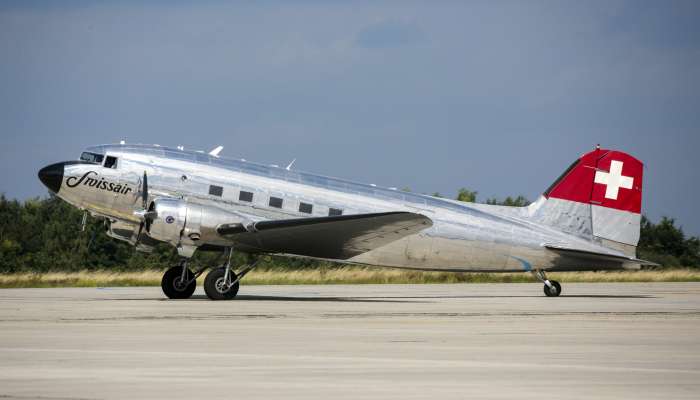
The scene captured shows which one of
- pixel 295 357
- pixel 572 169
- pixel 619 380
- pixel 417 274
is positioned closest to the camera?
pixel 619 380

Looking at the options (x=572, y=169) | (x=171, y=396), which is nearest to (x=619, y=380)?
(x=171, y=396)

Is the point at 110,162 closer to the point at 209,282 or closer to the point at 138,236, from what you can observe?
the point at 138,236

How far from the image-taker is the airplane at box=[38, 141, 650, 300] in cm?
2205

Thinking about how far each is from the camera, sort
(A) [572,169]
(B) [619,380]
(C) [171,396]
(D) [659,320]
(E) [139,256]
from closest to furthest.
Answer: (C) [171,396] < (B) [619,380] < (D) [659,320] < (A) [572,169] < (E) [139,256]

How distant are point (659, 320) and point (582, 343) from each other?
15.8 feet

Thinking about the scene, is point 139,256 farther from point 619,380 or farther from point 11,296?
point 619,380

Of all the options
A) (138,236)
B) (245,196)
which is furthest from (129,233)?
(245,196)

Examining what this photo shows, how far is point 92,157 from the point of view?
22.8 m

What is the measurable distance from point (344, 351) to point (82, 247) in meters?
41.3

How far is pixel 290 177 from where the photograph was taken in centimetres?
2383

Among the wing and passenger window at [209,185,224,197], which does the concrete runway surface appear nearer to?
the wing

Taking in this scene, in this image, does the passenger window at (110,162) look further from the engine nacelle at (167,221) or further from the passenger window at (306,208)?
the passenger window at (306,208)

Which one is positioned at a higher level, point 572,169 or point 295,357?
point 572,169

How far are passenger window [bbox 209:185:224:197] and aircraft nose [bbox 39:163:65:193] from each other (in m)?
3.35
